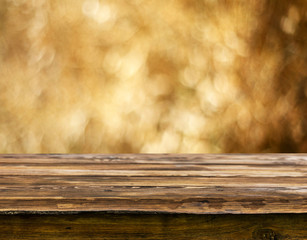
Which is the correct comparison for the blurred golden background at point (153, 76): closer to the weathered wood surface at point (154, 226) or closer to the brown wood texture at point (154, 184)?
the brown wood texture at point (154, 184)

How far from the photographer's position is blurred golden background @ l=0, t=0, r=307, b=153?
58.5 inches

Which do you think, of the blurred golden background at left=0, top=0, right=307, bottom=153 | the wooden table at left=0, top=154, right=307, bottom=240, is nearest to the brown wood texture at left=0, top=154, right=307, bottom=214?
the wooden table at left=0, top=154, right=307, bottom=240

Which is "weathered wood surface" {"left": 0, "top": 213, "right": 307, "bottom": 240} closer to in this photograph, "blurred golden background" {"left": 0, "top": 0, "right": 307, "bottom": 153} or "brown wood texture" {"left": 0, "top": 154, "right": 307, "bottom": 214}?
"brown wood texture" {"left": 0, "top": 154, "right": 307, "bottom": 214}

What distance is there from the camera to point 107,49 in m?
1.51

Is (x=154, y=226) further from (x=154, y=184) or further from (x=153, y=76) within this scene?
(x=153, y=76)

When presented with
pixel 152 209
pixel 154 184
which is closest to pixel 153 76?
pixel 154 184

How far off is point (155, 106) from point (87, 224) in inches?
34.4

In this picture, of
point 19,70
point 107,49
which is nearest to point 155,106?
point 107,49

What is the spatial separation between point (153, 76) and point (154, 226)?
35.3 inches

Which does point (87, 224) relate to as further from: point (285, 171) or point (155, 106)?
point (155, 106)

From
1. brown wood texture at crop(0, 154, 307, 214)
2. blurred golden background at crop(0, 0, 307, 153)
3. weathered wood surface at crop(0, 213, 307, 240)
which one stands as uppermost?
blurred golden background at crop(0, 0, 307, 153)

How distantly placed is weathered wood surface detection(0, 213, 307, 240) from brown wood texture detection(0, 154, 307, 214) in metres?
0.02

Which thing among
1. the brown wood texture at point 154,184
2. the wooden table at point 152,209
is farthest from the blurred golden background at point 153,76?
the wooden table at point 152,209

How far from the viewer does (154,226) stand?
67cm
